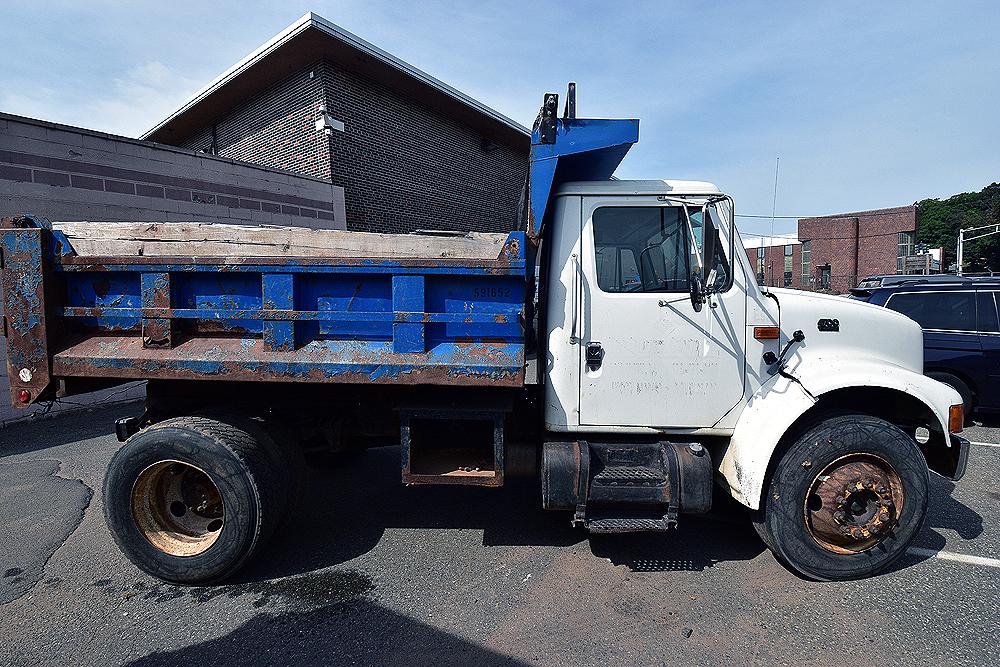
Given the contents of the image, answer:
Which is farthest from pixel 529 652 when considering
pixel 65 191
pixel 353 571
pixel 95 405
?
Result: pixel 65 191

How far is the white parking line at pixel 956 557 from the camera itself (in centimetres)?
329

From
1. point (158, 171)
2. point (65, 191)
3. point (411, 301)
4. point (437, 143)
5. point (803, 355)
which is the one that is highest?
point (437, 143)

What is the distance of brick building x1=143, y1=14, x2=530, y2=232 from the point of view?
11.1m

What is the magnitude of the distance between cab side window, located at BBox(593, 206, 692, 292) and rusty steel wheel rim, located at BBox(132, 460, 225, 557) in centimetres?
277

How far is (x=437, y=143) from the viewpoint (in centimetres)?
1398

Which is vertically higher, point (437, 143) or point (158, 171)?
point (437, 143)

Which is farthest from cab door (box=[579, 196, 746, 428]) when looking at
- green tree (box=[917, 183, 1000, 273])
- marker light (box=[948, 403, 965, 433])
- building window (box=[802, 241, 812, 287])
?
green tree (box=[917, 183, 1000, 273])

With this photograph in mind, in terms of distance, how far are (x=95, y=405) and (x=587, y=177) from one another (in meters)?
7.65

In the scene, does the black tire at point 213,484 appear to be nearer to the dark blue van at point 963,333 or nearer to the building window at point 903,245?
the dark blue van at point 963,333

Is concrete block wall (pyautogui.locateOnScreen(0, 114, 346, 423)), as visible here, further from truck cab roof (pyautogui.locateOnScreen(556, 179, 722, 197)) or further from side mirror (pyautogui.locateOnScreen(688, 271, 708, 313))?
side mirror (pyautogui.locateOnScreen(688, 271, 708, 313))

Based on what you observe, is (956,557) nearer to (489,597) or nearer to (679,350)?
(679,350)

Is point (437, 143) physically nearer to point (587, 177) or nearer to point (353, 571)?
point (587, 177)

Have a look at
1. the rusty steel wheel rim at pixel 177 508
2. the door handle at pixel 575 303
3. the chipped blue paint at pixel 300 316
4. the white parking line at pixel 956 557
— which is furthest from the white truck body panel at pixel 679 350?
the rusty steel wheel rim at pixel 177 508

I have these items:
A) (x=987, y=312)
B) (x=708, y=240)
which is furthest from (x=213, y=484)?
(x=987, y=312)
